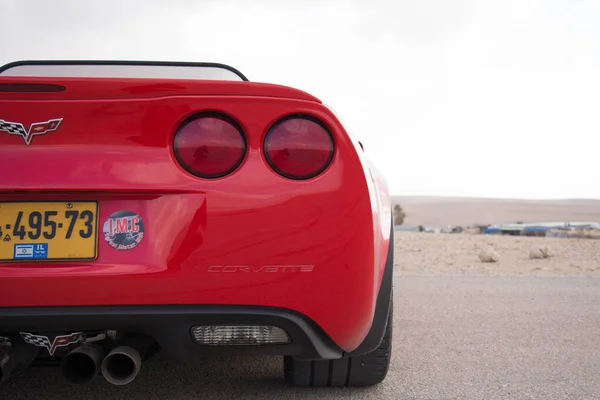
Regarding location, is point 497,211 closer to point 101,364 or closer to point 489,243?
point 489,243

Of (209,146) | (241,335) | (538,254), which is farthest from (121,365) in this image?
(538,254)

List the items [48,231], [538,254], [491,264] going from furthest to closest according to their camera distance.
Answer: [538,254] < [491,264] < [48,231]

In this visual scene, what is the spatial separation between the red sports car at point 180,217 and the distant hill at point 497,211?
74.0m

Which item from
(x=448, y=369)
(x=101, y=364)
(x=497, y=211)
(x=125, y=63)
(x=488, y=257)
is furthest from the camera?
(x=497, y=211)

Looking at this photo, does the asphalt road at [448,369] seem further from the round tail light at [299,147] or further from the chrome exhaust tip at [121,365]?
the round tail light at [299,147]

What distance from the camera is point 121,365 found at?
7.11 feet

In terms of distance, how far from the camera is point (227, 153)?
6.66ft

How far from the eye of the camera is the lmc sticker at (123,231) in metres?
1.96

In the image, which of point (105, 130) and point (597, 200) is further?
point (597, 200)

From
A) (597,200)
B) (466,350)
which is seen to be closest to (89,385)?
(466,350)

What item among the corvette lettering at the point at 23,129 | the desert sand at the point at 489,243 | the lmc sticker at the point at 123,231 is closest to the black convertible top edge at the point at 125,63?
the corvette lettering at the point at 23,129

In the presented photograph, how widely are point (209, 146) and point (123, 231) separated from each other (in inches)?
15.1

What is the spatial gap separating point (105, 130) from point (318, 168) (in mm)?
696

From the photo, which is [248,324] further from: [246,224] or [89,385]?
[89,385]
